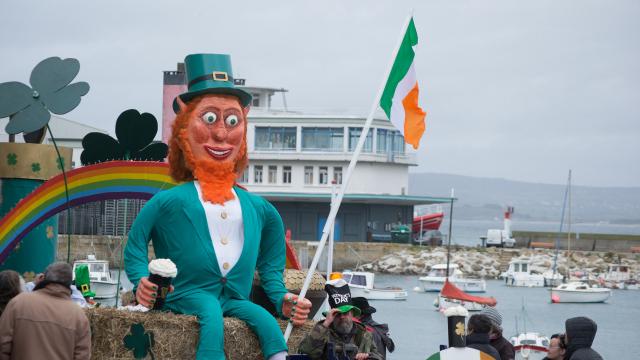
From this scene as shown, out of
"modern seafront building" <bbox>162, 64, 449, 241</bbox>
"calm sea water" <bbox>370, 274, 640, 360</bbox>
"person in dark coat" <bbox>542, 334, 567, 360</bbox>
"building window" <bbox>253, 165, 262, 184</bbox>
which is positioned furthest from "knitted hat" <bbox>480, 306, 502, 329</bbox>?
"building window" <bbox>253, 165, 262, 184</bbox>

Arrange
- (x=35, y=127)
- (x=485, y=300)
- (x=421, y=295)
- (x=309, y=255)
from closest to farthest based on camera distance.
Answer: (x=35, y=127) → (x=485, y=300) → (x=421, y=295) → (x=309, y=255)

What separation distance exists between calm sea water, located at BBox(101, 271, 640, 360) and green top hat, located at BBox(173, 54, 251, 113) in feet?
78.9

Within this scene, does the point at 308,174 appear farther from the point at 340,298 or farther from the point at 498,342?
the point at 340,298

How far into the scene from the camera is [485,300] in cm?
4062

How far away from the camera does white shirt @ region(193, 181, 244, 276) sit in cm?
877

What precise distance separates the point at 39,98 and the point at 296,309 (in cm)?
386

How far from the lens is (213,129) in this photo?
902 centimetres

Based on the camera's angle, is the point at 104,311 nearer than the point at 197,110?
Yes

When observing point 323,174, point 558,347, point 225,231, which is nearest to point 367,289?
point 323,174

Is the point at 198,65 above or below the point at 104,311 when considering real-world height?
above

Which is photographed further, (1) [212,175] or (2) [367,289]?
(2) [367,289]

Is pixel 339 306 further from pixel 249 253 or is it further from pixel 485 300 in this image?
pixel 485 300

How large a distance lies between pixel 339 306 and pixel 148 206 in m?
1.50

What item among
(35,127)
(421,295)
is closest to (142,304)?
(35,127)
